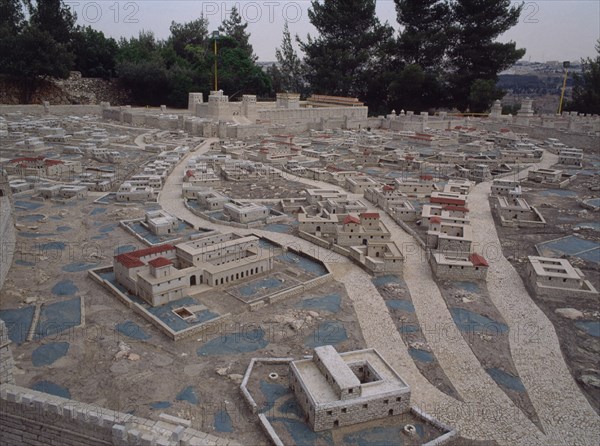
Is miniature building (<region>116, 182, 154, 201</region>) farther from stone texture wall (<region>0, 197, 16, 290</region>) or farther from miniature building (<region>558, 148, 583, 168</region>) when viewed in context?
miniature building (<region>558, 148, 583, 168</region>)

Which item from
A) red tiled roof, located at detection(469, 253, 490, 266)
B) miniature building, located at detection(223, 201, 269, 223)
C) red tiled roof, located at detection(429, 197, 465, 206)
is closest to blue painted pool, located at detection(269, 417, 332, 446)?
red tiled roof, located at detection(469, 253, 490, 266)

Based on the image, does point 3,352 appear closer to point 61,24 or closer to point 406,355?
point 406,355

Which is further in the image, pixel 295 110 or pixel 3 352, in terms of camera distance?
pixel 295 110

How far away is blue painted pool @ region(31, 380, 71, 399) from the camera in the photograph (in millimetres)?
14414

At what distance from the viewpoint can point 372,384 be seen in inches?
561

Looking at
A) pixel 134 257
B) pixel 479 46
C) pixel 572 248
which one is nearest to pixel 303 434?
pixel 134 257

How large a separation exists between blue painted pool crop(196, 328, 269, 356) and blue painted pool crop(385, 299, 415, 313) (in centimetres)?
556

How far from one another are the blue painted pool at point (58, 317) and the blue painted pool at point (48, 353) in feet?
2.54

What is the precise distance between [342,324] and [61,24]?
66.8 m

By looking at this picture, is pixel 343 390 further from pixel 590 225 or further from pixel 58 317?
pixel 590 225

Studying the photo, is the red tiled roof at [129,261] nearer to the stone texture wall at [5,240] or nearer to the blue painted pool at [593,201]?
the stone texture wall at [5,240]

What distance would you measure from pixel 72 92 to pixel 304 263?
202 ft

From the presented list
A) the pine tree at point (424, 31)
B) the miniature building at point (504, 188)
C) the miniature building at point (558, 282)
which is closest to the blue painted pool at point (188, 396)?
the miniature building at point (558, 282)

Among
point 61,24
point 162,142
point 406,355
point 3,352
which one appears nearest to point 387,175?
point 162,142
